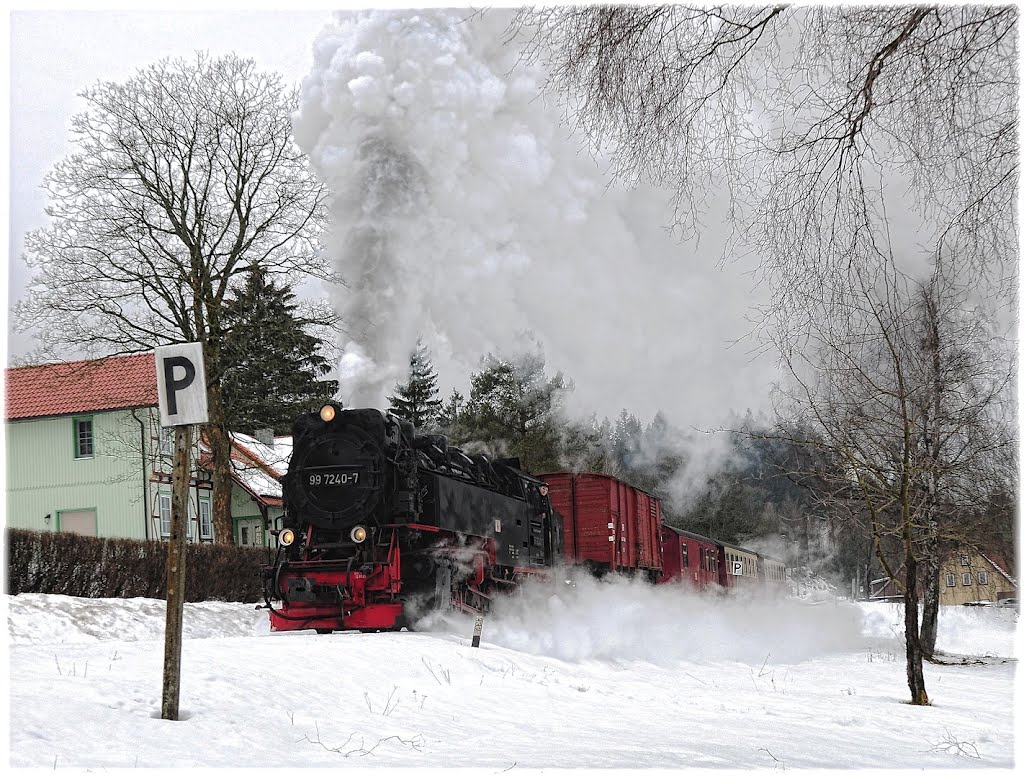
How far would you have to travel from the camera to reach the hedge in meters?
16.7

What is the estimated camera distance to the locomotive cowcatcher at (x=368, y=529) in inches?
516

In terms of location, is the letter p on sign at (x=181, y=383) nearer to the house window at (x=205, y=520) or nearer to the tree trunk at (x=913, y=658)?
the tree trunk at (x=913, y=658)

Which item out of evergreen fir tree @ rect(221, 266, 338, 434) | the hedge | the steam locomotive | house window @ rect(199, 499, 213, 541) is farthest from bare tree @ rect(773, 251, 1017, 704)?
house window @ rect(199, 499, 213, 541)

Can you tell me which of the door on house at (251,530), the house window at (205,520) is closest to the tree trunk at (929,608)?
the house window at (205,520)

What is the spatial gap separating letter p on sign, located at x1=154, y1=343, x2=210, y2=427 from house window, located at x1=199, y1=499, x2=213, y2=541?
28.8 metres

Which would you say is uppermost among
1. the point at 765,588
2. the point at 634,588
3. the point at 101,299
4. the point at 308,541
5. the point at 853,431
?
→ the point at 101,299

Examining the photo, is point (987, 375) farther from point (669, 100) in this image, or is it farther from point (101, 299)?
point (101, 299)

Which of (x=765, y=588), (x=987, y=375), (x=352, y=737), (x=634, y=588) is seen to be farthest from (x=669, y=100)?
(x=765, y=588)

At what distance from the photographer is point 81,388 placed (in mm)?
30062

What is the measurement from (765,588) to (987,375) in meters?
28.7

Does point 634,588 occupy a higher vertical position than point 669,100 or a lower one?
lower

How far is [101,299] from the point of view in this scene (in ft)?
80.1

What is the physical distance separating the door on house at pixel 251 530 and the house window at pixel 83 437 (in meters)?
9.06

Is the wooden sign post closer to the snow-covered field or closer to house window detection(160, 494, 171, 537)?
the snow-covered field
